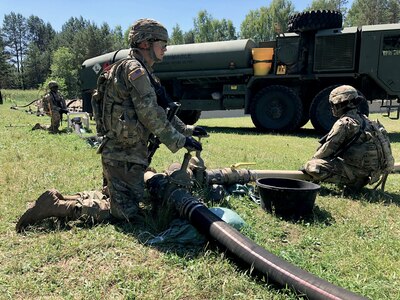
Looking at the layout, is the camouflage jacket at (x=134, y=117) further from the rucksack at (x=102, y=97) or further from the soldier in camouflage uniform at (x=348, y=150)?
the soldier in camouflage uniform at (x=348, y=150)

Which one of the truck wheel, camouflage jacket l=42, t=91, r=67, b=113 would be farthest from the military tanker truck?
camouflage jacket l=42, t=91, r=67, b=113

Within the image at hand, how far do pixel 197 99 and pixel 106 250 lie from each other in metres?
9.83

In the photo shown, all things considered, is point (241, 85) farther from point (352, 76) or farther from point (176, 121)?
point (176, 121)

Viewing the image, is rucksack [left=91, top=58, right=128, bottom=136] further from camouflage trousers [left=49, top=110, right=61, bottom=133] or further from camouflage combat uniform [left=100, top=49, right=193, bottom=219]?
camouflage trousers [left=49, top=110, right=61, bottom=133]

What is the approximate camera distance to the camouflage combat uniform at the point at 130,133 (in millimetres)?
3250

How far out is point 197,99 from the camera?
1246 cm

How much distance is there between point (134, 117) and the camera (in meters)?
3.41

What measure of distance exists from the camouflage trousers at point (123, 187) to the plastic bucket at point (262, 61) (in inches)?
333

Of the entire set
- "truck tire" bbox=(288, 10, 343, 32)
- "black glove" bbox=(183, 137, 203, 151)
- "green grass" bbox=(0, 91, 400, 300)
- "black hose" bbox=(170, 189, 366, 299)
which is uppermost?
"truck tire" bbox=(288, 10, 343, 32)

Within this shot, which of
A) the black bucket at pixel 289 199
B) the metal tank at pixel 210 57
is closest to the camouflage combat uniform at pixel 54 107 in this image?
the metal tank at pixel 210 57

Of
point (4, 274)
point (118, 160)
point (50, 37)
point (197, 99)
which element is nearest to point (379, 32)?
point (197, 99)

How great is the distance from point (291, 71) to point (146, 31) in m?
8.28

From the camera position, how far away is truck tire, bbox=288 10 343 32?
34.6ft

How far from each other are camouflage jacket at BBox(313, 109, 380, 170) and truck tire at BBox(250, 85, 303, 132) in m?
6.53
